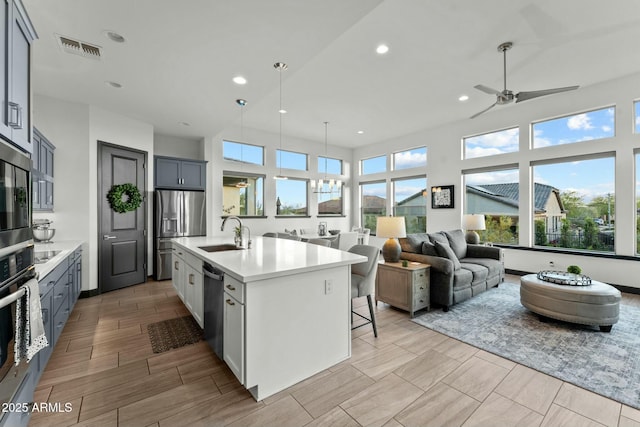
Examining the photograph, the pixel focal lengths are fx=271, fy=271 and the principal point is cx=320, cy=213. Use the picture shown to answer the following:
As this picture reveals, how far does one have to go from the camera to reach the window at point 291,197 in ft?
24.7

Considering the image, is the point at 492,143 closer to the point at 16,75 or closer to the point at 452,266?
the point at 452,266

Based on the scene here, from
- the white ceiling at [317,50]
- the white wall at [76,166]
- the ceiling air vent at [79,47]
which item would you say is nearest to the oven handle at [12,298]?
the white ceiling at [317,50]

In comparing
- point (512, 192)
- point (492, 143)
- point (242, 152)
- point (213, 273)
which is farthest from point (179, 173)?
point (512, 192)

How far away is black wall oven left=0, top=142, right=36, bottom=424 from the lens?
3.91 ft

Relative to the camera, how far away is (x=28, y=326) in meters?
1.35

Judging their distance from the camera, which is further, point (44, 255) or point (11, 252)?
point (44, 255)

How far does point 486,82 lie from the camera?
4.36 metres

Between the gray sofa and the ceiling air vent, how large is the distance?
4.32 meters

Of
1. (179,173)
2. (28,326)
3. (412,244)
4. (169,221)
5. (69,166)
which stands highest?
(179,173)

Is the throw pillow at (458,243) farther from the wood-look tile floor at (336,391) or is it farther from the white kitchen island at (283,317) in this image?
the white kitchen island at (283,317)

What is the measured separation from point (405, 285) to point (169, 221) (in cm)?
441

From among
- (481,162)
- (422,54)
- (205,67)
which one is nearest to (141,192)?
(205,67)

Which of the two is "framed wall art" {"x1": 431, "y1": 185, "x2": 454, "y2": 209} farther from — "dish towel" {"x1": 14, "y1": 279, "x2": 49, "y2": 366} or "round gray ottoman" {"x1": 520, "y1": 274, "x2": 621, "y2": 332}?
"dish towel" {"x1": 14, "y1": 279, "x2": 49, "y2": 366}

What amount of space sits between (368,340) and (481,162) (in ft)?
16.9
